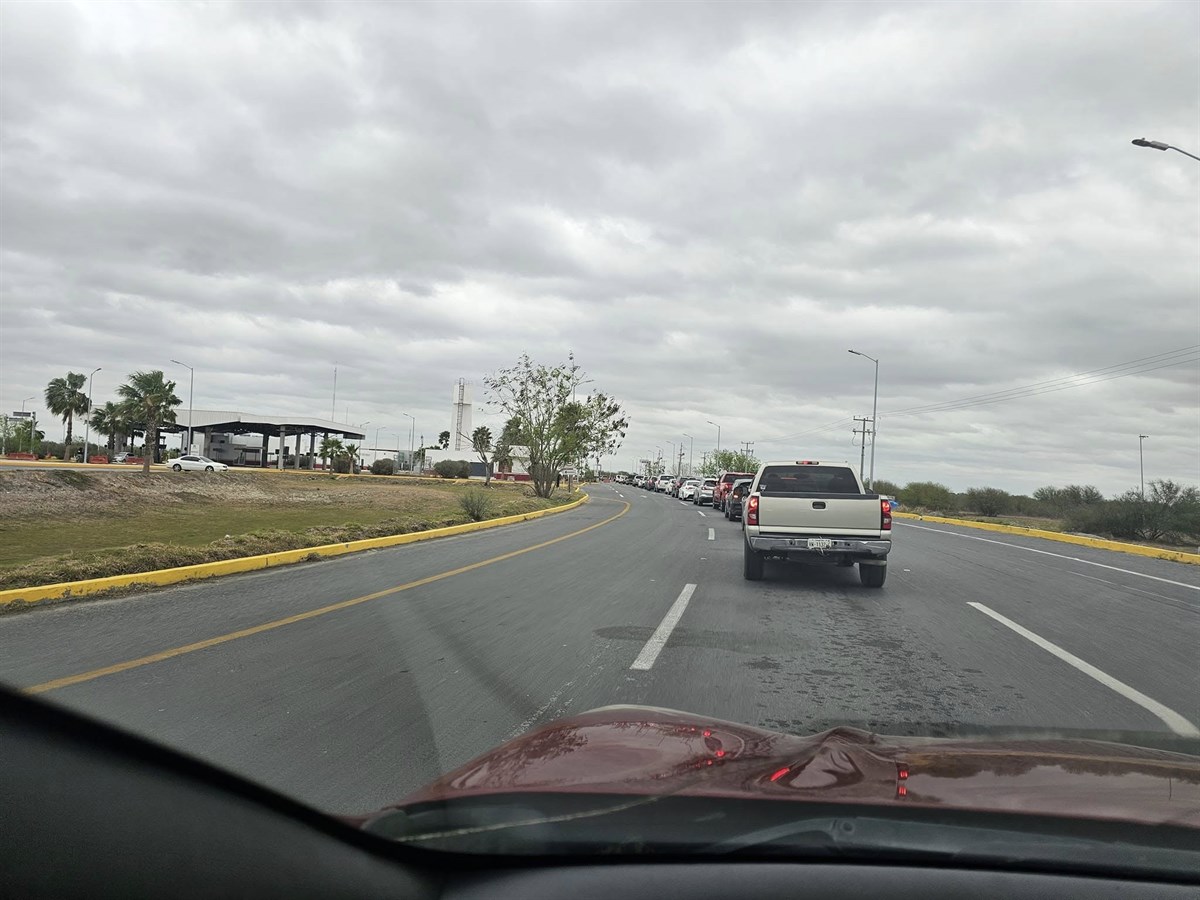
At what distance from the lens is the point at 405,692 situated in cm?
586

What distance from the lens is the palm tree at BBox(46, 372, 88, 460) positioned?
7812 cm

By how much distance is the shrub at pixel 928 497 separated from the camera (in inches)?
2387

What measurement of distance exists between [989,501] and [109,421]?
254ft

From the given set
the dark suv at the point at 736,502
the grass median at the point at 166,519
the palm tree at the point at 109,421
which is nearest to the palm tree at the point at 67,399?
the palm tree at the point at 109,421

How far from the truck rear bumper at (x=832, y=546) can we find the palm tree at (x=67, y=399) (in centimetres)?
8381

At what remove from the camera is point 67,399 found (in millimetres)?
78062

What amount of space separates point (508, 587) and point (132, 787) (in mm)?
9640

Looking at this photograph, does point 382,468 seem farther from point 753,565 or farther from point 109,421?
point 753,565

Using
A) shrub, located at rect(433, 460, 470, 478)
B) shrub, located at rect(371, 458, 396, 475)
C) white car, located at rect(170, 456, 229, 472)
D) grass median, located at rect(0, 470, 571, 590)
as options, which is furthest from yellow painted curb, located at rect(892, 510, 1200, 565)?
shrub, located at rect(371, 458, 396, 475)

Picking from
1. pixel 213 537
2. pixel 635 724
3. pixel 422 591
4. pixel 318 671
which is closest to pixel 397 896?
pixel 635 724

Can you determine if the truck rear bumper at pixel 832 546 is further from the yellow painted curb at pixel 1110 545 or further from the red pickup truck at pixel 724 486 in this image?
the red pickup truck at pixel 724 486

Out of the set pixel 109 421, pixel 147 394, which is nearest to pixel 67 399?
pixel 109 421

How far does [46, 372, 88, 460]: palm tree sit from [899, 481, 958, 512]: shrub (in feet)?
246

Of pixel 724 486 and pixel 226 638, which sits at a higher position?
pixel 724 486
